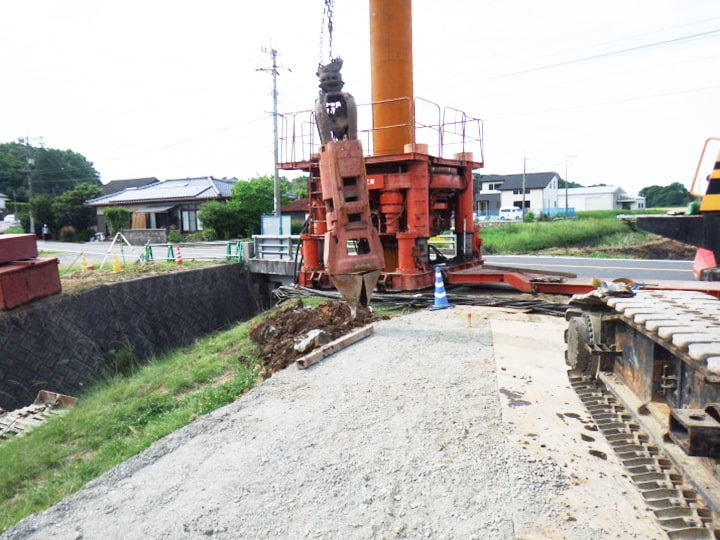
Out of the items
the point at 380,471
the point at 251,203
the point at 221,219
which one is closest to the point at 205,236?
the point at 221,219

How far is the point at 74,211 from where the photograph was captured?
41500mm

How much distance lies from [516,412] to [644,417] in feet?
3.69

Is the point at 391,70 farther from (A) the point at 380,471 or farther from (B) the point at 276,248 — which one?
(A) the point at 380,471

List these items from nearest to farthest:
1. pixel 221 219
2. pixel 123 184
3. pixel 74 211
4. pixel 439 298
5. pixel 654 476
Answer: pixel 654 476 < pixel 439 298 < pixel 221 219 < pixel 74 211 < pixel 123 184

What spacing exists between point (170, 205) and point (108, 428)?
35351 millimetres

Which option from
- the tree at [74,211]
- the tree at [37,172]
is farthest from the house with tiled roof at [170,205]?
the tree at [37,172]

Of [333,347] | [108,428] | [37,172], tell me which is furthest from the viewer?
[37,172]

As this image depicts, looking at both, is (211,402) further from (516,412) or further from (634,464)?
(634,464)

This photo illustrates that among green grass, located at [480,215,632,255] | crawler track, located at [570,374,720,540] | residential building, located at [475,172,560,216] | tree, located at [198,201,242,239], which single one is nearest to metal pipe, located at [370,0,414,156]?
crawler track, located at [570,374,720,540]

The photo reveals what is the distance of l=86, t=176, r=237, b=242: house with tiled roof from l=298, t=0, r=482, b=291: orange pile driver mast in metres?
28.1

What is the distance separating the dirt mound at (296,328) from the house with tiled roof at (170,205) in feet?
101

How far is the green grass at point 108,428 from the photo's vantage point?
15.9ft

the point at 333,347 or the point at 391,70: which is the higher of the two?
the point at 391,70

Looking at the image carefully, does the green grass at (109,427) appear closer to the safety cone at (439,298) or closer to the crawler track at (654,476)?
the safety cone at (439,298)
